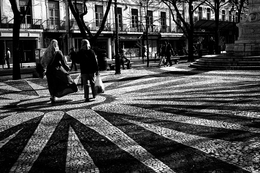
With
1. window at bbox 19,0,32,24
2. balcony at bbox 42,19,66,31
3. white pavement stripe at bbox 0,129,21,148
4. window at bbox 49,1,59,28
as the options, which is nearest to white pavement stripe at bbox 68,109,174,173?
white pavement stripe at bbox 0,129,21,148

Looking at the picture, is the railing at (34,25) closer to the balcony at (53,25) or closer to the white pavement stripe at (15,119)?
the balcony at (53,25)

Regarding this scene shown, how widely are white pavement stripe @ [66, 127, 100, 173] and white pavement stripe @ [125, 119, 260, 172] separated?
1.24 meters

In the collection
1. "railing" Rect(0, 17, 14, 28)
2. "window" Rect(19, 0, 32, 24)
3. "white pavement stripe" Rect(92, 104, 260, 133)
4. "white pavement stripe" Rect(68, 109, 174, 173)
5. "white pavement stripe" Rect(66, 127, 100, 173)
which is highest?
"window" Rect(19, 0, 32, 24)

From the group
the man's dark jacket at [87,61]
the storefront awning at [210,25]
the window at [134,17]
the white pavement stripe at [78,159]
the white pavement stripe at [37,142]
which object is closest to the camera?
the white pavement stripe at [78,159]

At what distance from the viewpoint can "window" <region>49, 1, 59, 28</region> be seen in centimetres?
3328

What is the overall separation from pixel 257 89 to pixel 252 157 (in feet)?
18.1

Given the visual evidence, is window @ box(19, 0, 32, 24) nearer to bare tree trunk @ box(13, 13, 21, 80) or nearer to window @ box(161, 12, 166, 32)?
bare tree trunk @ box(13, 13, 21, 80)

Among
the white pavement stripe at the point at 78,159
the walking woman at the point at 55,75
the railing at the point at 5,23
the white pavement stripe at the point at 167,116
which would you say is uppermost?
the railing at the point at 5,23

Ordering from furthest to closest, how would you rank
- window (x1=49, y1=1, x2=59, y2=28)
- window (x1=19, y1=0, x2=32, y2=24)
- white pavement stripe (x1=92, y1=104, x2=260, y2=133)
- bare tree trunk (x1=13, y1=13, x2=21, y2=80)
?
window (x1=49, y1=1, x2=59, y2=28), window (x1=19, y1=0, x2=32, y2=24), bare tree trunk (x1=13, y1=13, x2=21, y2=80), white pavement stripe (x1=92, y1=104, x2=260, y2=133)

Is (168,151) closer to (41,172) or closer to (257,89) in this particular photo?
(41,172)

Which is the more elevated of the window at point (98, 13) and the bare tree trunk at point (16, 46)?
the window at point (98, 13)

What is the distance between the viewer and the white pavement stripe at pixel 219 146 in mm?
3412

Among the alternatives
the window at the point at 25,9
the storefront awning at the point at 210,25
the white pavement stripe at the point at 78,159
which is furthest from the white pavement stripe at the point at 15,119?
the storefront awning at the point at 210,25

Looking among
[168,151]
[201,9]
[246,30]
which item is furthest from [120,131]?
[201,9]
